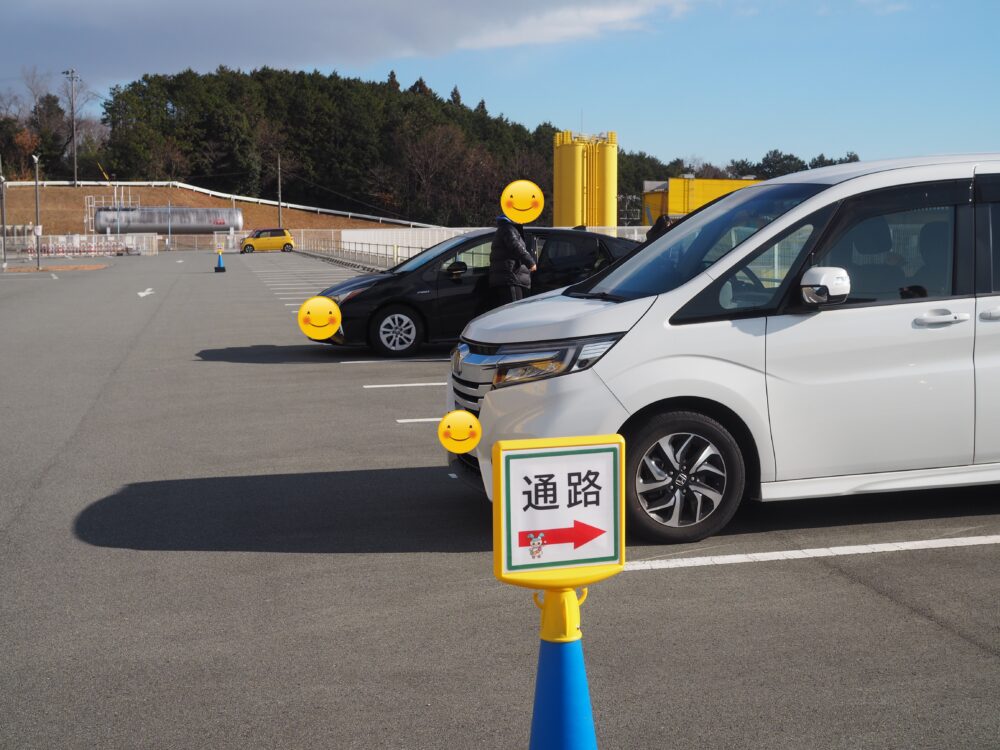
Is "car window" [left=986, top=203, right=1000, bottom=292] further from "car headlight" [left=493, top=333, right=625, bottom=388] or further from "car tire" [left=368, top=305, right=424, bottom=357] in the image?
"car tire" [left=368, top=305, right=424, bottom=357]

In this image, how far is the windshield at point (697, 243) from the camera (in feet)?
19.8

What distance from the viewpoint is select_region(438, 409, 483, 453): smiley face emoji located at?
370 cm

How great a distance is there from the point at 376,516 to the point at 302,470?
146 cm

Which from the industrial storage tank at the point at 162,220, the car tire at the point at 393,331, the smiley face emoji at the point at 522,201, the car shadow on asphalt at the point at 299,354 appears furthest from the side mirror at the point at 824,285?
the industrial storage tank at the point at 162,220

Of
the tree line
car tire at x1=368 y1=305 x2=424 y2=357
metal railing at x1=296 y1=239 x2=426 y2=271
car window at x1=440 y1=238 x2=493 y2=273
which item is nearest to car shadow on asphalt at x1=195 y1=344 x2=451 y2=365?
car tire at x1=368 y1=305 x2=424 y2=357

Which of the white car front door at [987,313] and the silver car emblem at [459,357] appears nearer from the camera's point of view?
the white car front door at [987,313]

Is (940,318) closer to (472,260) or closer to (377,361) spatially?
(472,260)

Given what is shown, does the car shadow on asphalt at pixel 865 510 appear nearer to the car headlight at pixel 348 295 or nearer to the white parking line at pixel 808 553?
the white parking line at pixel 808 553

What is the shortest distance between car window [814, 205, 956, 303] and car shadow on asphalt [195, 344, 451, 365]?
8.83 meters

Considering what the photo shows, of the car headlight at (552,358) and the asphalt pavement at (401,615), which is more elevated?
the car headlight at (552,358)

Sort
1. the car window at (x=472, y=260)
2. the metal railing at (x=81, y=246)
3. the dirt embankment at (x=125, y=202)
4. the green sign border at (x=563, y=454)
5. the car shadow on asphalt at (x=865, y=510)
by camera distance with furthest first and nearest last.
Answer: the dirt embankment at (x=125, y=202)
the metal railing at (x=81, y=246)
the car window at (x=472, y=260)
the car shadow on asphalt at (x=865, y=510)
the green sign border at (x=563, y=454)

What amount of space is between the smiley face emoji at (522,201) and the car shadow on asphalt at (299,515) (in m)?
1.76

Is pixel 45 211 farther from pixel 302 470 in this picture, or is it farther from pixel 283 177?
pixel 302 470

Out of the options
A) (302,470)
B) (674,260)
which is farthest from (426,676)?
(302,470)
